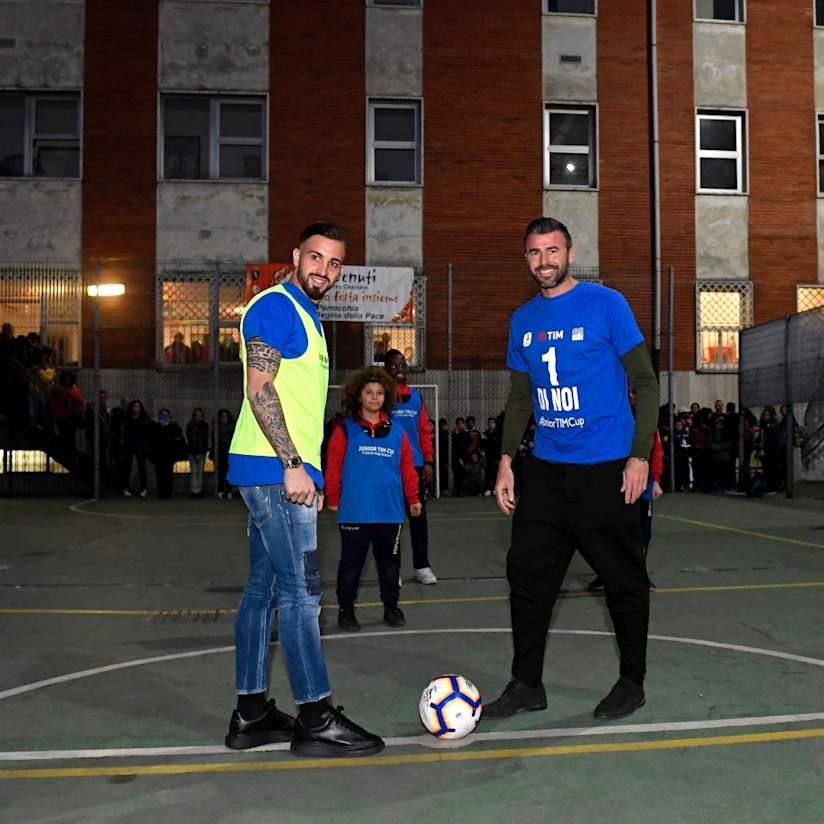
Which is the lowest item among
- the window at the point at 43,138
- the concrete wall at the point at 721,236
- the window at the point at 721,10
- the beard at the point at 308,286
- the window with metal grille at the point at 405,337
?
the beard at the point at 308,286

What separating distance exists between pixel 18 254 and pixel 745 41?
56.3ft

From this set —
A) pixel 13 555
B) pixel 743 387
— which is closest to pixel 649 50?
pixel 743 387

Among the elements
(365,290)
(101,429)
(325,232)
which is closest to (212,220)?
(365,290)

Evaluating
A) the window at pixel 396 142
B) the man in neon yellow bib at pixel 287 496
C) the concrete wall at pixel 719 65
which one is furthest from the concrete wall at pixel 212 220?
the man in neon yellow bib at pixel 287 496

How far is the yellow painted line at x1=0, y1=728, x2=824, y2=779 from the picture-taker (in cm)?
427

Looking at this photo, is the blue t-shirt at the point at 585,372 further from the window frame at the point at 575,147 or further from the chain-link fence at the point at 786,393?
the window frame at the point at 575,147

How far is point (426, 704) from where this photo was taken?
15.4ft

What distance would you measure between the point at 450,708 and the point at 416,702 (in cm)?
74

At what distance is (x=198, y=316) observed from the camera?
2233cm

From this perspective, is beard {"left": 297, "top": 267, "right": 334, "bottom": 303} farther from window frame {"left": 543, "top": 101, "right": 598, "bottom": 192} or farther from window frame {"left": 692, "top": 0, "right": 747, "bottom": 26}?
window frame {"left": 692, "top": 0, "right": 747, "bottom": 26}

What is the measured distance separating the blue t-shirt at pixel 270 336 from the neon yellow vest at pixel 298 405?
25mm

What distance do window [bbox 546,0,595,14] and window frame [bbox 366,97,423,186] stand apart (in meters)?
3.84

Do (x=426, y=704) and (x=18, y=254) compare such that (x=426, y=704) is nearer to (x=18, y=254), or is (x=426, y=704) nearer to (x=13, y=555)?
(x=13, y=555)

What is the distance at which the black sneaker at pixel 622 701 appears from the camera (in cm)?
501
